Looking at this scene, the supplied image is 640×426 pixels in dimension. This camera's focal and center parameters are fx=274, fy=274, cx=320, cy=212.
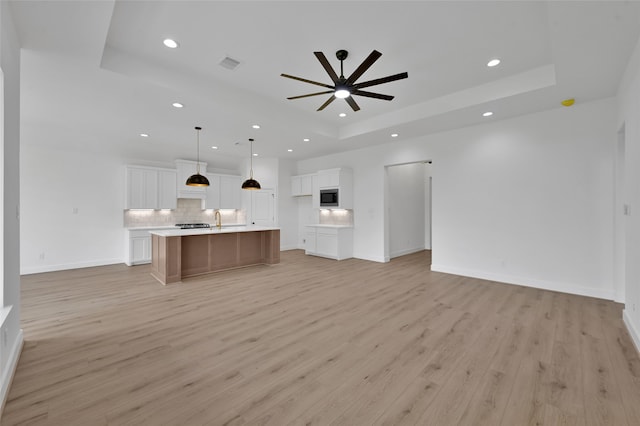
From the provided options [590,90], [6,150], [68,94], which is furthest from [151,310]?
[590,90]

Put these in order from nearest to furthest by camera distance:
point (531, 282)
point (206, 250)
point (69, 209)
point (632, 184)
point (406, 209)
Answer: point (632, 184), point (531, 282), point (206, 250), point (69, 209), point (406, 209)

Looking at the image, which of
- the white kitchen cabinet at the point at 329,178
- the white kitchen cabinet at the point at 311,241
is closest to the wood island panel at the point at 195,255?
the white kitchen cabinet at the point at 311,241

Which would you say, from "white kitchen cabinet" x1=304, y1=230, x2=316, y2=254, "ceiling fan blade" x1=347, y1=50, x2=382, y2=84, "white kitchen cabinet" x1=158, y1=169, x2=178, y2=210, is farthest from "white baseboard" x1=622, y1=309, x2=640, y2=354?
"white kitchen cabinet" x1=158, y1=169, x2=178, y2=210

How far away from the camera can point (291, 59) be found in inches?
132

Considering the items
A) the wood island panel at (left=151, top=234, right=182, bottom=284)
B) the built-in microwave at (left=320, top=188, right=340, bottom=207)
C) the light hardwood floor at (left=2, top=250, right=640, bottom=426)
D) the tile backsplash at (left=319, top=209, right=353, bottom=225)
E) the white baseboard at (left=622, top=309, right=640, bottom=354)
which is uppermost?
the built-in microwave at (left=320, top=188, right=340, bottom=207)

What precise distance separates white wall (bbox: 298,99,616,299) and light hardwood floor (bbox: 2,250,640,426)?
1.88 feet

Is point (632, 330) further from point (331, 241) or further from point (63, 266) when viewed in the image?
point (63, 266)

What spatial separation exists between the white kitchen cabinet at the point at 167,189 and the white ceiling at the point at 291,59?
187 cm

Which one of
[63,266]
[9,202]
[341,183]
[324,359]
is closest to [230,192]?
[341,183]

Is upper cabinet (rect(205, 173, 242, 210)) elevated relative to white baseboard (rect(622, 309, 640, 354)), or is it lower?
elevated

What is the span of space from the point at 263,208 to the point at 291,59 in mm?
5604

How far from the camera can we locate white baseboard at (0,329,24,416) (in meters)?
1.81

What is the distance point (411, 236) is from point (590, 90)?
5.06 m

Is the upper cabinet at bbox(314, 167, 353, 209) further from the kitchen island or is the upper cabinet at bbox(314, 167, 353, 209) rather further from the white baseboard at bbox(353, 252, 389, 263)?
the kitchen island
